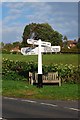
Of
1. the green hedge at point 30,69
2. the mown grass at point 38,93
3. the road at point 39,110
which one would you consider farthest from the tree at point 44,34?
the road at point 39,110

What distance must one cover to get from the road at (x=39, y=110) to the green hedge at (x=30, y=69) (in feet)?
28.1

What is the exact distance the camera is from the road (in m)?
11.6

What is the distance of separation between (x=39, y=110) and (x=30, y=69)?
1390cm

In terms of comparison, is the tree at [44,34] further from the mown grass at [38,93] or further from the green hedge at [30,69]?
the mown grass at [38,93]

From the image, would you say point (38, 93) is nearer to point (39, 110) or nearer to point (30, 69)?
point (39, 110)

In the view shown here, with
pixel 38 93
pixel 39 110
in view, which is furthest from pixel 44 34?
pixel 39 110

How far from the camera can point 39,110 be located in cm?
1273

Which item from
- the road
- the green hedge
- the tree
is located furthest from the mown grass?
the tree

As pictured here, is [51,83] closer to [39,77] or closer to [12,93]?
[39,77]

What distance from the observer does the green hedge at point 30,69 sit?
24.1 metres

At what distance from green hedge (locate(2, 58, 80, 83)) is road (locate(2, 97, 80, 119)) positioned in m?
8.56

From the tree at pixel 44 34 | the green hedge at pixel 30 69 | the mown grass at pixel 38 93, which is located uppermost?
the tree at pixel 44 34

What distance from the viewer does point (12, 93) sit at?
1830 centimetres

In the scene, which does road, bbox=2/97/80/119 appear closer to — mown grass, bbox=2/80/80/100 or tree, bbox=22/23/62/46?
mown grass, bbox=2/80/80/100
